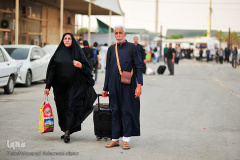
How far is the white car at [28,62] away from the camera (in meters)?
17.0

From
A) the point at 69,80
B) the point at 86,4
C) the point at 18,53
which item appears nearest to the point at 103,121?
the point at 69,80

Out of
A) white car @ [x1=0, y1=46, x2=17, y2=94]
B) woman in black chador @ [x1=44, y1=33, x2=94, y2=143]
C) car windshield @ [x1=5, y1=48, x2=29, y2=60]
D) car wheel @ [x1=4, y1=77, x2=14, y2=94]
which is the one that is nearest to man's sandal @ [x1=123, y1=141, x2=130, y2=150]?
woman in black chador @ [x1=44, y1=33, x2=94, y2=143]

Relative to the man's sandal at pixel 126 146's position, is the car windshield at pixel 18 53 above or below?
above

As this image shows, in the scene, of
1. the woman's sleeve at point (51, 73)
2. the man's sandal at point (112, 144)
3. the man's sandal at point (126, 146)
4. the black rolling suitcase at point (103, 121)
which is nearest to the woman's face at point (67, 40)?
the woman's sleeve at point (51, 73)

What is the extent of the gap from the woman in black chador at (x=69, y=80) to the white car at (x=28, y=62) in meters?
Result: 9.49

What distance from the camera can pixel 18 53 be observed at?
17922mm

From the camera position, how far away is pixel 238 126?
922cm

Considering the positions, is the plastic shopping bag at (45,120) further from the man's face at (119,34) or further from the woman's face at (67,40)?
the man's face at (119,34)

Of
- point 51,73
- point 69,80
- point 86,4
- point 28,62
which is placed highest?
point 86,4

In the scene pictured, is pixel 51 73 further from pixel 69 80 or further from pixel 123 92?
pixel 123 92

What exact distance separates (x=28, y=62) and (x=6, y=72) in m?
3.16

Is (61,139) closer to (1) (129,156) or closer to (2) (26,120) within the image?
(1) (129,156)

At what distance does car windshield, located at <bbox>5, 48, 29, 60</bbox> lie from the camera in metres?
17.7

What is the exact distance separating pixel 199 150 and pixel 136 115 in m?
1.01
